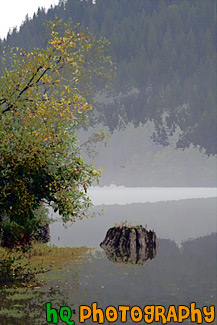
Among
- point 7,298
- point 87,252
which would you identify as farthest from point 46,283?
point 87,252

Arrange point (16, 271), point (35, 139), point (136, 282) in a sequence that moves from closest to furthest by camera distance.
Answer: point (35, 139), point (136, 282), point (16, 271)

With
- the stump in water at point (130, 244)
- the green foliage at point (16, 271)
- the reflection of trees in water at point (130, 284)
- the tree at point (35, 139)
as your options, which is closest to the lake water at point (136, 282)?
the reflection of trees in water at point (130, 284)

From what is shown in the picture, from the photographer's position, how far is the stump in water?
35.2 metres

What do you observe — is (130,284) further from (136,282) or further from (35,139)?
(35,139)

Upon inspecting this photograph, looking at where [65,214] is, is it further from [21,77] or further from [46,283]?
[21,77]

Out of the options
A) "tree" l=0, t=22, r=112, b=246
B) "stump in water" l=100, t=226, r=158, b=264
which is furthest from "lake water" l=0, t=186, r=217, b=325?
"tree" l=0, t=22, r=112, b=246

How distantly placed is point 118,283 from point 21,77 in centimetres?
950

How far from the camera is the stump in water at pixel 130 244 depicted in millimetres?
35219

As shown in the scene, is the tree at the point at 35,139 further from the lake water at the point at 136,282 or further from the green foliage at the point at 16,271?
the lake water at the point at 136,282

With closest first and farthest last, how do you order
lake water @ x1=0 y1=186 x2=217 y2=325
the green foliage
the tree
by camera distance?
lake water @ x1=0 y1=186 x2=217 y2=325 → the tree → the green foliage

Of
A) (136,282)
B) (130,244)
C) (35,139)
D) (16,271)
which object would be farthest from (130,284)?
(130,244)

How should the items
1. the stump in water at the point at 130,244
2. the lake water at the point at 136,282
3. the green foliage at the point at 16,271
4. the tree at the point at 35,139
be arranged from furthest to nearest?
1. the stump in water at the point at 130,244
2. the green foliage at the point at 16,271
3. the tree at the point at 35,139
4. the lake water at the point at 136,282

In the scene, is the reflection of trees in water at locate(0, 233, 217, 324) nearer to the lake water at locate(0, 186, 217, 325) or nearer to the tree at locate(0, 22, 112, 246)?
the lake water at locate(0, 186, 217, 325)

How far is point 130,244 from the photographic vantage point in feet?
120
